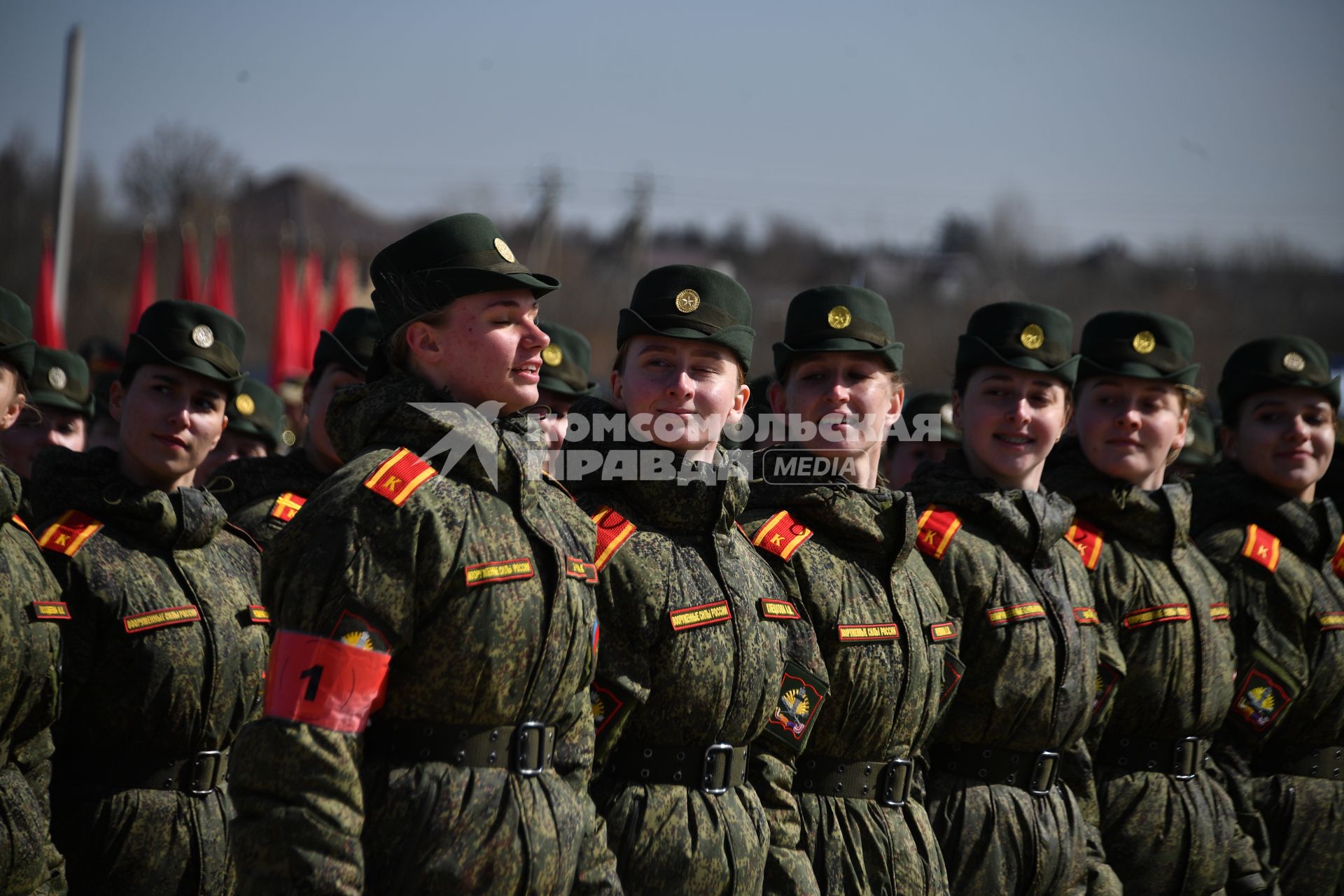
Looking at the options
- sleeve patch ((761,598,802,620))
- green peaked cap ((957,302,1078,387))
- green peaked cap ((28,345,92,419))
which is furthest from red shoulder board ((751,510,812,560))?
green peaked cap ((28,345,92,419))

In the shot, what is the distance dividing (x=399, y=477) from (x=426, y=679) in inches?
19.9

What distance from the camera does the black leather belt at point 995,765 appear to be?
16.8 feet

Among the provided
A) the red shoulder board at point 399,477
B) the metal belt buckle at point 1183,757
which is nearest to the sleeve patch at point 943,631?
the metal belt buckle at point 1183,757

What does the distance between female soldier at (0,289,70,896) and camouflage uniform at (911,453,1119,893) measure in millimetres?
3152

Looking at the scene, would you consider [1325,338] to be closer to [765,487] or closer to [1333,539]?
[1333,539]

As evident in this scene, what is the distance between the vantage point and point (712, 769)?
13.1 ft

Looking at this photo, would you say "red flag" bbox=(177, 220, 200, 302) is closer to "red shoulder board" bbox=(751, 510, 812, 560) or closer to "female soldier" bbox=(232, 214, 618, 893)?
"red shoulder board" bbox=(751, 510, 812, 560)

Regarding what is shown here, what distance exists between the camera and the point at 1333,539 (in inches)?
256

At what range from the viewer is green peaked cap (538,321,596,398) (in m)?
7.15

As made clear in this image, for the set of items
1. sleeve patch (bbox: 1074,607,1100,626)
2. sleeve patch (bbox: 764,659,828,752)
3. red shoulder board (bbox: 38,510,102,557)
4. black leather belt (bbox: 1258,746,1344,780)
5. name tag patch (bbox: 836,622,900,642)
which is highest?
red shoulder board (bbox: 38,510,102,557)

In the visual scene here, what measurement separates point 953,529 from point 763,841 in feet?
5.72

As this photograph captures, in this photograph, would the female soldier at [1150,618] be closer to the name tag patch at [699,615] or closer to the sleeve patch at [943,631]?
Answer: the sleeve patch at [943,631]

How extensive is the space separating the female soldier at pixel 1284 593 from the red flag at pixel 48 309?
465 inches

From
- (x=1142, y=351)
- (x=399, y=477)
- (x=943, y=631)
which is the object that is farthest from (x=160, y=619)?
(x=1142, y=351)
